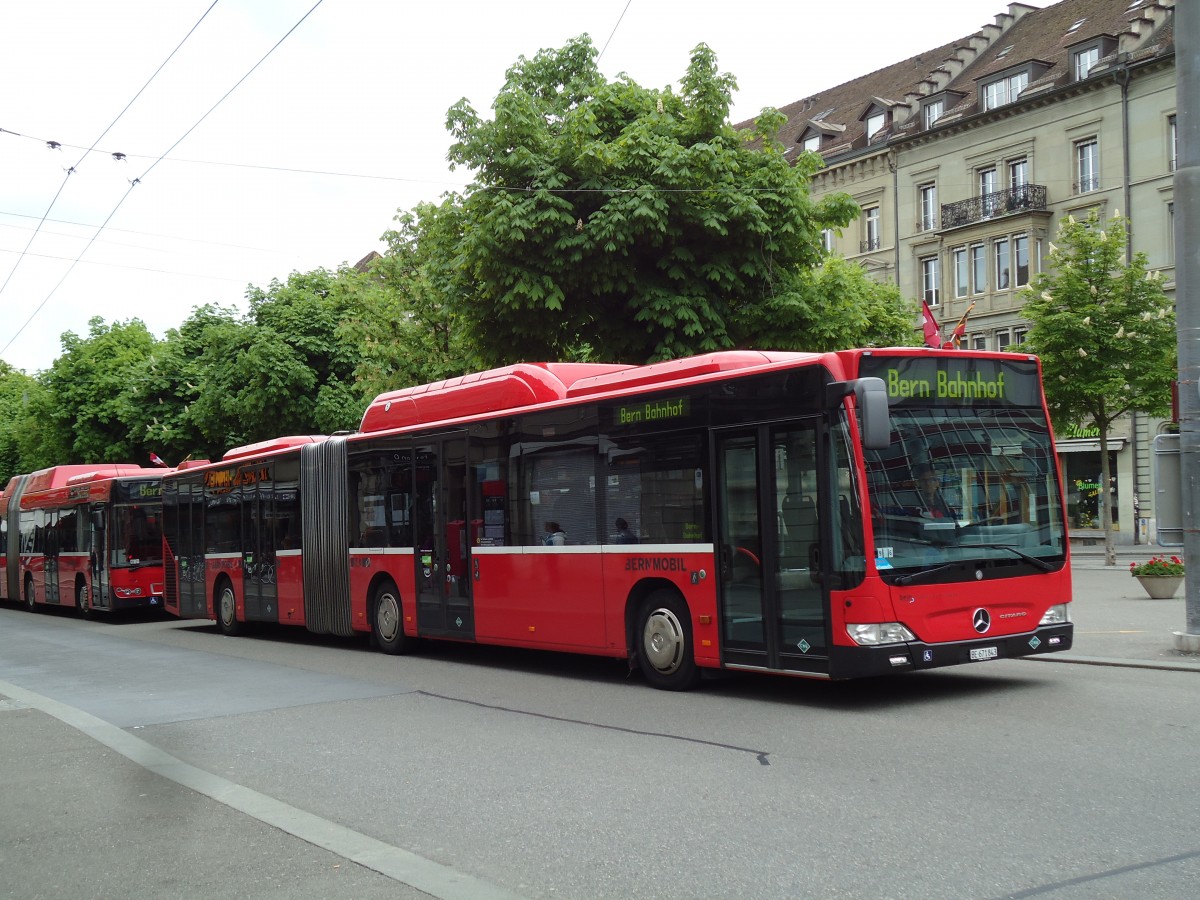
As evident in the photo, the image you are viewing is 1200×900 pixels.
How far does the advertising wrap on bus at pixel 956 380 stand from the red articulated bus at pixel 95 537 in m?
19.9

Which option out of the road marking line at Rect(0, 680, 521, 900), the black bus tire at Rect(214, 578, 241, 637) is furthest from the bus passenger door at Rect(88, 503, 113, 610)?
the road marking line at Rect(0, 680, 521, 900)

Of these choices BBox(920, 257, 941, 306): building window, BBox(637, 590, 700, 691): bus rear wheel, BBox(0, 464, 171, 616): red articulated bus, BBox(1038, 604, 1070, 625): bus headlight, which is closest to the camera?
BBox(1038, 604, 1070, 625): bus headlight

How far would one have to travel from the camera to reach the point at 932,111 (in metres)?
51.7

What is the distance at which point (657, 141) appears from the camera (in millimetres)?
21344

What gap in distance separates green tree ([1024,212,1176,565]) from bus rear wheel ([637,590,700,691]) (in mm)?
22558

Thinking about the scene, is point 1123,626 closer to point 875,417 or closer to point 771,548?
point 771,548

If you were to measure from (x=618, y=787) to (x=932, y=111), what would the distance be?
48.5 metres

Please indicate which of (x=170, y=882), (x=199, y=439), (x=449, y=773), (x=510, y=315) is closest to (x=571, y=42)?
(x=510, y=315)

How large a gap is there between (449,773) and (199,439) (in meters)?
43.1

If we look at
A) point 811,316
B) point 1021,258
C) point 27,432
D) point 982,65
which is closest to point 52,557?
point 811,316

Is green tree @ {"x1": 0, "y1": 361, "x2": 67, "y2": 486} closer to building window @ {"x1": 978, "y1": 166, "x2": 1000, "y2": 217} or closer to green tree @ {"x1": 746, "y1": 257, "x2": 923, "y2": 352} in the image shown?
building window @ {"x1": 978, "y1": 166, "x2": 1000, "y2": 217}

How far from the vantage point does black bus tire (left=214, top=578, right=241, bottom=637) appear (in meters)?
21.9

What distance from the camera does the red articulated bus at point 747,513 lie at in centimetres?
1001

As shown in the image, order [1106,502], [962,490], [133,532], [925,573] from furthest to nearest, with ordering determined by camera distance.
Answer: [1106,502] < [133,532] < [962,490] < [925,573]
